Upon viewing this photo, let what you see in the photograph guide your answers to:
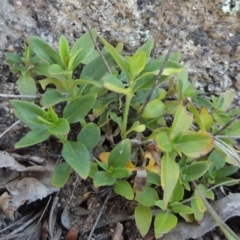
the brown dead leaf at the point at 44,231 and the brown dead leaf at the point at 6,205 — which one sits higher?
the brown dead leaf at the point at 6,205

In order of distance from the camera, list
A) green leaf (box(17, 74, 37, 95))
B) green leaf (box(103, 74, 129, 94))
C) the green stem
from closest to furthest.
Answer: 1. green leaf (box(103, 74, 129, 94))
2. the green stem
3. green leaf (box(17, 74, 37, 95))

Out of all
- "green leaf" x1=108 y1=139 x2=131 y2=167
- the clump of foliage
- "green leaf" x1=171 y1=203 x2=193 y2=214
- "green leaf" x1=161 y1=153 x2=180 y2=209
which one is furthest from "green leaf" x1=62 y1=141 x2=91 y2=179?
"green leaf" x1=171 y1=203 x2=193 y2=214

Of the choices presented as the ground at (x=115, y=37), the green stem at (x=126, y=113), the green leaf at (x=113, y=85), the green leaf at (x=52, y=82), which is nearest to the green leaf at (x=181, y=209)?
the ground at (x=115, y=37)

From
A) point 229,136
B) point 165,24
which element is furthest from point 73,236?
point 165,24

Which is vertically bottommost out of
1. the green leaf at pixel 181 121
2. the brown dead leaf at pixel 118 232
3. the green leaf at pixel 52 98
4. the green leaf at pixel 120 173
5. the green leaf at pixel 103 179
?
the brown dead leaf at pixel 118 232

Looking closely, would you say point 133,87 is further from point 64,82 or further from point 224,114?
point 224,114

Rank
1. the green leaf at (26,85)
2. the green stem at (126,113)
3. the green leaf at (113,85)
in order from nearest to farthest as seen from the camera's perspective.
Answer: the green leaf at (113,85)
the green stem at (126,113)
the green leaf at (26,85)

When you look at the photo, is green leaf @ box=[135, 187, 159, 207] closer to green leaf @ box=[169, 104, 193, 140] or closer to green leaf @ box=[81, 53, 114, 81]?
green leaf @ box=[169, 104, 193, 140]

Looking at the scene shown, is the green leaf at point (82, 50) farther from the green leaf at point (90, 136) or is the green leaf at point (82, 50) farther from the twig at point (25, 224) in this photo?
the twig at point (25, 224)
